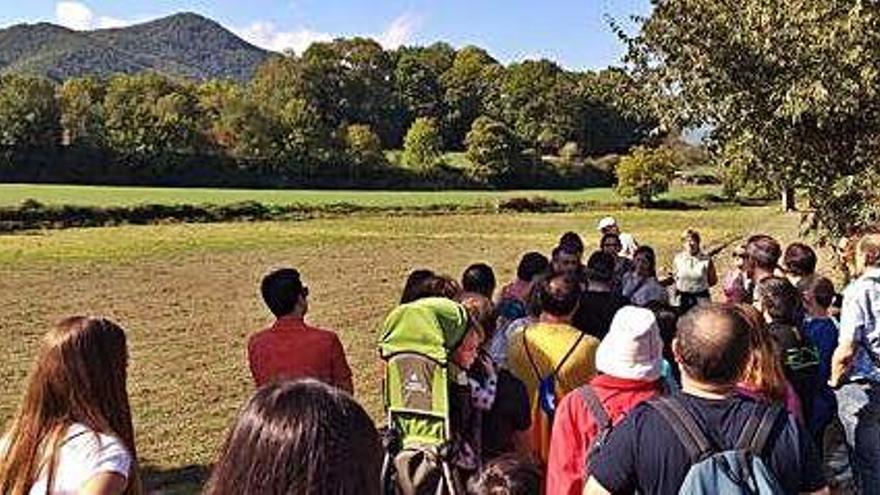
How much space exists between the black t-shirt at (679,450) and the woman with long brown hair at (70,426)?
5.49 ft

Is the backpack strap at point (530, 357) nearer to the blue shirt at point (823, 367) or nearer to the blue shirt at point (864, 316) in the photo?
the blue shirt at point (823, 367)

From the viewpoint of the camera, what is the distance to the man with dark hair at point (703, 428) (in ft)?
13.1

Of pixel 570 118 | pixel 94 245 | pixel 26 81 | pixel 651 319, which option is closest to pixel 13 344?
pixel 651 319

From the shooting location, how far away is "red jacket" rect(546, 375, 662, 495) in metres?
4.77

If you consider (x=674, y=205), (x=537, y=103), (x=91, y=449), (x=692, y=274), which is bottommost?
(x=674, y=205)

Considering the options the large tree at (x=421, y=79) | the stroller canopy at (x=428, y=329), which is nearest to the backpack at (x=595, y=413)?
the stroller canopy at (x=428, y=329)

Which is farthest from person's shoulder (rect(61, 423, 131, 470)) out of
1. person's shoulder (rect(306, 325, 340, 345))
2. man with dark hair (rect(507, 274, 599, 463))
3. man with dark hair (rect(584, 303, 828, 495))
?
person's shoulder (rect(306, 325, 340, 345))

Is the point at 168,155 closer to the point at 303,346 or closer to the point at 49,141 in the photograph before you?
the point at 49,141

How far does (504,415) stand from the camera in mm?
5336

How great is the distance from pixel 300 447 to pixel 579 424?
2.64m

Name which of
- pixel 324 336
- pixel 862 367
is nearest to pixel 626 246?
pixel 862 367

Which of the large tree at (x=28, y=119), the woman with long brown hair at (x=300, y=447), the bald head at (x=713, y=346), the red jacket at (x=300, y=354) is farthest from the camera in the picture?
the large tree at (x=28, y=119)

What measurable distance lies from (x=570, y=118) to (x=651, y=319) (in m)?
106

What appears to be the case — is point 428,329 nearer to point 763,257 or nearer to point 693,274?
point 763,257
